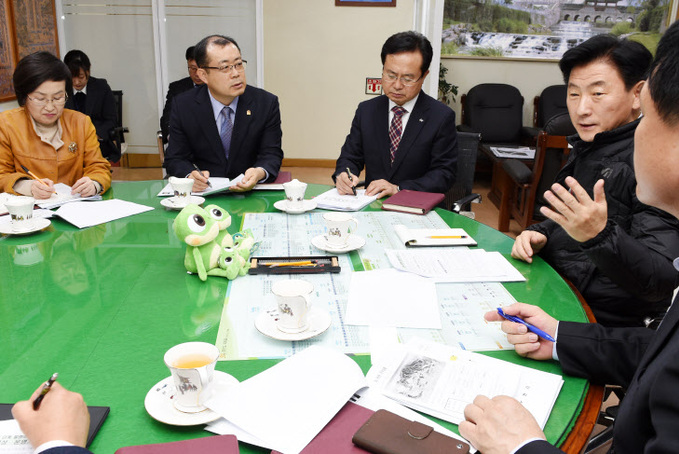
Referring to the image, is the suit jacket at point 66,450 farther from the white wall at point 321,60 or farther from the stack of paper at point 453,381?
the white wall at point 321,60

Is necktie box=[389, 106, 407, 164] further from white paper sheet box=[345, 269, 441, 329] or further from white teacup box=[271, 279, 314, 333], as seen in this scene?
white teacup box=[271, 279, 314, 333]

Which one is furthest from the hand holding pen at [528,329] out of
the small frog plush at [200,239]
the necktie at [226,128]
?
the necktie at [226,128]

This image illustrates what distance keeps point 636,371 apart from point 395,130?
6.78 ft

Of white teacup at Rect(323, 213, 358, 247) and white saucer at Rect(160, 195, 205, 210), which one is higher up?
white teacup at Rect(323, 213, 358, 247)

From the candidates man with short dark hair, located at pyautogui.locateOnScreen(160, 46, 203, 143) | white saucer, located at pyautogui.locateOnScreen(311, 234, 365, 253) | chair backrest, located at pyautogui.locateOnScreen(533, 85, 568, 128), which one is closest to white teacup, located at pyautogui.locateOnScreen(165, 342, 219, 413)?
white saucer, located at pyautogui.locateOnScreen(311, 234, 365, 253)

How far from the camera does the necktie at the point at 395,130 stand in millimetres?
2785

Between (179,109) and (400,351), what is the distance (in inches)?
84.7

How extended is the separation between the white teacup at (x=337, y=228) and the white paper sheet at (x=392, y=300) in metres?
0.20

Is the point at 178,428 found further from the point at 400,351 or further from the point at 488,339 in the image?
the point at 488,339

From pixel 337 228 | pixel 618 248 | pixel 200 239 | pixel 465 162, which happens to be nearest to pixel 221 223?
pixel 200 239

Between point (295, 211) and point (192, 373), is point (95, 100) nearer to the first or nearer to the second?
point (295, 211)

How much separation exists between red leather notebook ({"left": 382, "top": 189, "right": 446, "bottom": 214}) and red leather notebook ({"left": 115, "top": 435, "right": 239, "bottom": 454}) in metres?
1.41

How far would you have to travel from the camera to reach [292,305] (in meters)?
1.15

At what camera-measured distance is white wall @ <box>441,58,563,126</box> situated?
6.13 metres
